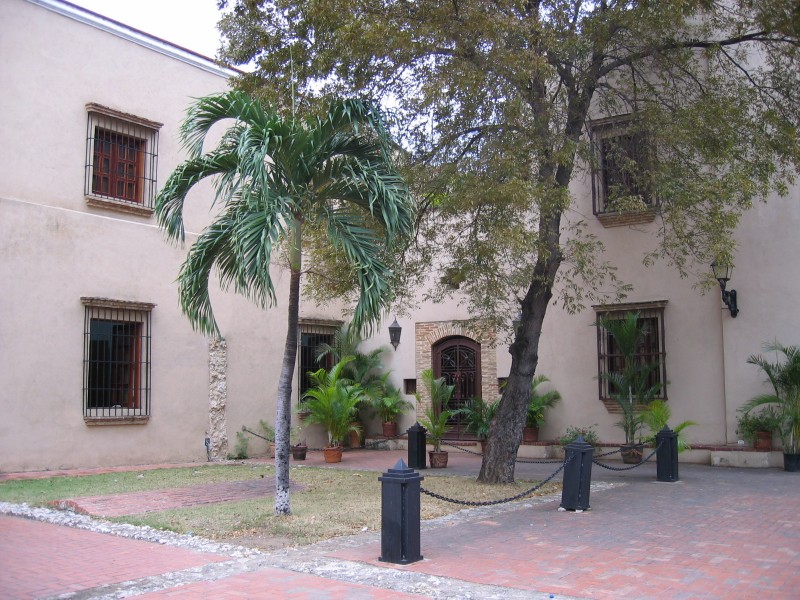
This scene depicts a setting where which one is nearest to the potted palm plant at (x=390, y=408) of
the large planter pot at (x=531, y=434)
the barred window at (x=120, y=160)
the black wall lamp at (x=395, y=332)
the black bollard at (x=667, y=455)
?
the black wall lamp at (x=395, y=332)

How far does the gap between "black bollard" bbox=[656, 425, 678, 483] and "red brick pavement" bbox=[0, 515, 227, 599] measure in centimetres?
729

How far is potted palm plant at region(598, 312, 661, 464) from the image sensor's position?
14391 millimetres

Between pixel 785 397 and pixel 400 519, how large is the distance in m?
9.07

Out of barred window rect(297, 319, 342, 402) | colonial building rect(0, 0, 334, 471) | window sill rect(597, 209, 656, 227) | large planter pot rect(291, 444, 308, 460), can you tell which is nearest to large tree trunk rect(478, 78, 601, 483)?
window sill rect(597, 209, 656, 227)

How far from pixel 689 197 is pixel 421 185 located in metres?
3.63

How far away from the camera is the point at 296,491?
35.9 feet

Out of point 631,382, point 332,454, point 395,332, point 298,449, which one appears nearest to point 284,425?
point 332,454

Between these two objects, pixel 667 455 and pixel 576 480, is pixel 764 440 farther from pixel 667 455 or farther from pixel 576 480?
pixel 576 480

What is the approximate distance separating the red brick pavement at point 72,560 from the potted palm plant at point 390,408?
10.0 metres

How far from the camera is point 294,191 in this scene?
8609 millimetres

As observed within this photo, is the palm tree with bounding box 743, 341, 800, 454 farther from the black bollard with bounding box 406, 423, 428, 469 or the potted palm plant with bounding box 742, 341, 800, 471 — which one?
the black bollard with bounding box 406, 423, 428, 469

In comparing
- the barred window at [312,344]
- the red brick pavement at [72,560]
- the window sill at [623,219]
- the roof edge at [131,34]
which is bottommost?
the red brick pavement at [72,560]

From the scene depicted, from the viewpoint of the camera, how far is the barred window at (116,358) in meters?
13.6

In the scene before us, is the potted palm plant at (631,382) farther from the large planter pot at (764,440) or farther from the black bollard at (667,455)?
the black bollard at (667,455)
